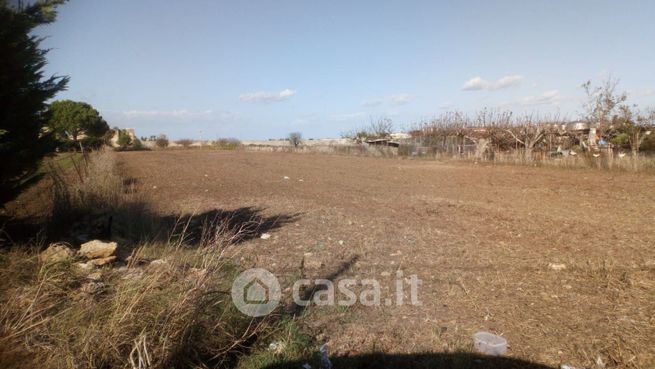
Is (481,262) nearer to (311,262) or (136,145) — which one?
(311,262)

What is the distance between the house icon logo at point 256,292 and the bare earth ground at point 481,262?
0.26m

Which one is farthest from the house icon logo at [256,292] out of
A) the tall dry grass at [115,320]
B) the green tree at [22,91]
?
the green tree at [22,91]

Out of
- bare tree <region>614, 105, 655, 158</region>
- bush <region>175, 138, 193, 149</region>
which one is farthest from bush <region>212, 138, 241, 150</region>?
bare tree <region>614, 105, 655, 158</region>

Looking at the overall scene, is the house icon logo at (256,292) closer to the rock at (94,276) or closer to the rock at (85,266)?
the rock at (94,276)

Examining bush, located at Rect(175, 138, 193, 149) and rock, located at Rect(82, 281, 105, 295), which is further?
bush, located at Rect(175, 138, 193, 149)

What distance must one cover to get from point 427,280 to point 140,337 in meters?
3.11

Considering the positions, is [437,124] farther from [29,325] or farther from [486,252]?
[29,325]

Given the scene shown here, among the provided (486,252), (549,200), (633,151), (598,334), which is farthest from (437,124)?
(598,334)

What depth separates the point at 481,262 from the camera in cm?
534

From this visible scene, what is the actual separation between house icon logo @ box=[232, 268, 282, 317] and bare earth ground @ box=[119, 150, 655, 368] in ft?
0.84

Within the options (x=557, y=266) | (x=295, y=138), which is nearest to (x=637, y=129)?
(x=557, y=266)

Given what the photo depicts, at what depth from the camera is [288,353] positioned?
321 centimetres

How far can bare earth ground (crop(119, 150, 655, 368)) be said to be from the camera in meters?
3.41

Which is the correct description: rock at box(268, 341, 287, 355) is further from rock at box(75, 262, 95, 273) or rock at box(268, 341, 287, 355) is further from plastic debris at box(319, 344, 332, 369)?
rock at box(75, 262, 95, 273)
